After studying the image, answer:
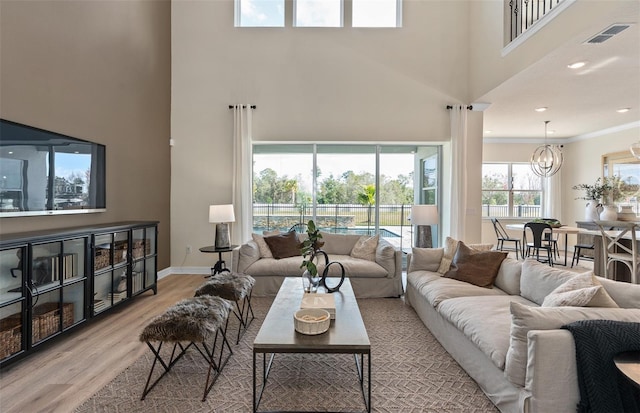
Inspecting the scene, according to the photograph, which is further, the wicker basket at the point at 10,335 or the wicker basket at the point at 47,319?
the wicker basket at the point at 47,319

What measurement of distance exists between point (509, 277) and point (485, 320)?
1070mm

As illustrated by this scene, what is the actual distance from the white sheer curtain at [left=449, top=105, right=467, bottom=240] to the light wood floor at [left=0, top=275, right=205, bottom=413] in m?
4.56

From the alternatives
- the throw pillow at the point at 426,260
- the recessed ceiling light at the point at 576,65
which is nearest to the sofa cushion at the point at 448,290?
the throw pillow at the point at 426,260

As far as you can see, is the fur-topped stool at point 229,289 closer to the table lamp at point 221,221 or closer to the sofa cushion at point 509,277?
the table lamp at point 221,221

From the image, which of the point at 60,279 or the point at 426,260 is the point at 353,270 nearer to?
the point at 426,260

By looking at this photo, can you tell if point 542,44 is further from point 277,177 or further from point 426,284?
point 277,177

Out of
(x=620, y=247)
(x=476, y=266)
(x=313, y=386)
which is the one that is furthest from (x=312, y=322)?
(x=620, y=247)

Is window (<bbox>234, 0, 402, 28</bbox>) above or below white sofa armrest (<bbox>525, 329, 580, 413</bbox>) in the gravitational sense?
above

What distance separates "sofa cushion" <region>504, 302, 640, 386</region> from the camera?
64.8 inches

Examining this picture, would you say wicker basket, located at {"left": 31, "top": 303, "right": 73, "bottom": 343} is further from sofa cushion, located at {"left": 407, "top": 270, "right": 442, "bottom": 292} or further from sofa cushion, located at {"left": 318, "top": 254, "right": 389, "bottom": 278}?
sofa cushion, located at {"left": 407, "top": 270, "right": 442, "bottom": 292}

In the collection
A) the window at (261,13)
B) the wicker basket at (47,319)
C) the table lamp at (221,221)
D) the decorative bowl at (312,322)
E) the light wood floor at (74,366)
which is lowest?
the light wood floor at (74,366)

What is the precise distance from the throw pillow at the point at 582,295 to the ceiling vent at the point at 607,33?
7.65ft

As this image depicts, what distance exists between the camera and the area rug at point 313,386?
191 cm

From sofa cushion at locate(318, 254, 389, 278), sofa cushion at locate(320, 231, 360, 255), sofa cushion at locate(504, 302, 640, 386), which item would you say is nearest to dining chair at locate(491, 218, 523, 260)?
sofa cushion at locate(320, 231, 360, 255)
